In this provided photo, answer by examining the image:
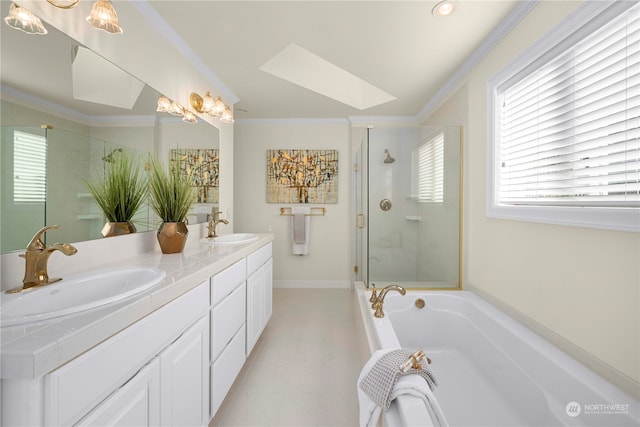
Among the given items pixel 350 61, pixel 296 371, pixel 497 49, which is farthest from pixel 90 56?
pixel 497 49

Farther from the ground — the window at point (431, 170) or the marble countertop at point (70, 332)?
the window at point (431, 170)

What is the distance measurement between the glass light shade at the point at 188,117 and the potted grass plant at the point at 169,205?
0.49m

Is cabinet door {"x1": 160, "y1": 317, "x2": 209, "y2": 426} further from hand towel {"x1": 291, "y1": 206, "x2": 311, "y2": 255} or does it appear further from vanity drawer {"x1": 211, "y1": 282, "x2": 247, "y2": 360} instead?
hand towel {"x1": 291, "y1": 206, "x2": 311, "y2": 255}

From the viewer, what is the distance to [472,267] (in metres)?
2.09

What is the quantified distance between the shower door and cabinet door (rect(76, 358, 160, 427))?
188cm

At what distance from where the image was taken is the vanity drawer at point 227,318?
1.37 meters

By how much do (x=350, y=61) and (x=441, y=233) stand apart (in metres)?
1.73

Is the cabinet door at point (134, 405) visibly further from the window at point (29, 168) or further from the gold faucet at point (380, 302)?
the gold faucet at point (380, 302)

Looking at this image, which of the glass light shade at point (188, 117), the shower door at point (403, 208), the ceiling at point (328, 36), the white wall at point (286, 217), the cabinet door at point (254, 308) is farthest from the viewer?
the white wall at point (286, 217)

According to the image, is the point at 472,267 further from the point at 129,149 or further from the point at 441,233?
the point at 129,149

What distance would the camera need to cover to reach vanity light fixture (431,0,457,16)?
1.53 metres

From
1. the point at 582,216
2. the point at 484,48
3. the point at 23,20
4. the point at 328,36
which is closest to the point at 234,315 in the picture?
the point at 23,20

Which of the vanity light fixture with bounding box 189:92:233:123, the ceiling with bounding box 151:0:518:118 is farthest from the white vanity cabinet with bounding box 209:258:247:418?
the ceiling with bounding box 151:0:518:118

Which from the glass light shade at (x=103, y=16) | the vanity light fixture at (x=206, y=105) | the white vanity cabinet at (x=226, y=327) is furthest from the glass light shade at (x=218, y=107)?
the white vanity cabinet at (x=226, y=327)
